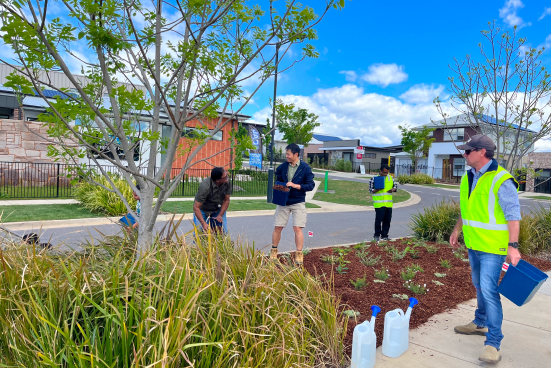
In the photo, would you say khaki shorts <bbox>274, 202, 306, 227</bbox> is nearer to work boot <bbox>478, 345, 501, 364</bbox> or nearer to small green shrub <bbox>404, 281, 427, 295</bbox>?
small green shrub <bbox>404, 281, 427, 295</bbox>

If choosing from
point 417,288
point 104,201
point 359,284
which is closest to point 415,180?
point 104,201

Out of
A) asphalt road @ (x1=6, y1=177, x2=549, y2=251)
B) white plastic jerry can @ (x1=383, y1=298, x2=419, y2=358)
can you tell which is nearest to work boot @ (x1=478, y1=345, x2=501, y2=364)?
white plastic jerry can @ (x1=383, y1=298, x2=419, y2=358)

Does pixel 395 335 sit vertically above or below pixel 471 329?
above

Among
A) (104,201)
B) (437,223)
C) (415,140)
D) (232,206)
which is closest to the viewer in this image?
(437,223)

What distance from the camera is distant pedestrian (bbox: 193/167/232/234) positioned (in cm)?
569

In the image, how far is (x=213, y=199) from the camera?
235 inches

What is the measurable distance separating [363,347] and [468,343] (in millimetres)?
1360

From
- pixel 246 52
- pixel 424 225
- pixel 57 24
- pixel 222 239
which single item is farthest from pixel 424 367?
pixel 424 225

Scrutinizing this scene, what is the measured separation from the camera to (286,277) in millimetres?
3574

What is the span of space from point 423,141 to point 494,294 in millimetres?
43707

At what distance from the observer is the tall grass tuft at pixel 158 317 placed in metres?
2.24

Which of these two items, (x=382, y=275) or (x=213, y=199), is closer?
(x=382, y=275)

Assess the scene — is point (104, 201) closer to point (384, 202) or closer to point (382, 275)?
point (384, 202)

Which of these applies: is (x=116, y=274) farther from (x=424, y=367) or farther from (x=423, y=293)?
(x=423, y=293)
